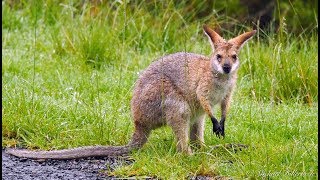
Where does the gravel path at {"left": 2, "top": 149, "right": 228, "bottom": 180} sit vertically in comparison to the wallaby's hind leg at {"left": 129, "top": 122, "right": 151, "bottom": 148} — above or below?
below

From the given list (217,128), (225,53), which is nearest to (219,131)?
(217,128)

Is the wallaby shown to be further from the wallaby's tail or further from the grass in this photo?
the grass

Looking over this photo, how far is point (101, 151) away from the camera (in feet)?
19.4

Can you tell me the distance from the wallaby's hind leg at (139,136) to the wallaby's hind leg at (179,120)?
22 centimetres

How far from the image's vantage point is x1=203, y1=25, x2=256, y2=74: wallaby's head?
6023mm

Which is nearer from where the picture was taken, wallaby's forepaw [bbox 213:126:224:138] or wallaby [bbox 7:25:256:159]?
wallaby [bbox 7:25:256:159]

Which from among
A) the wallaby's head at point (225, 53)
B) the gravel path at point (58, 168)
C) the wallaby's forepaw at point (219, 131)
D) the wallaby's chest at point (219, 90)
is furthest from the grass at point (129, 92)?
the wallaby's head at point (225, 53)

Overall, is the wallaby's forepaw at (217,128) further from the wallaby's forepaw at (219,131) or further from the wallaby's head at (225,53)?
the wallaby's head at (225,53)

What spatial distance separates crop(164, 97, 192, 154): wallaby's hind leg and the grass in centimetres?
10

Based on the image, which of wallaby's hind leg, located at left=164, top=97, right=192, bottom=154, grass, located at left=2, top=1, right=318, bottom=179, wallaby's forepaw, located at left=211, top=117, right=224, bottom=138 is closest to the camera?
grass, located at left=2, top=1, right=318, bottom=179

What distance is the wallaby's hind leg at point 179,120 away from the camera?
5855mm

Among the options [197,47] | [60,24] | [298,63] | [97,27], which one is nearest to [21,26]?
[60,24]

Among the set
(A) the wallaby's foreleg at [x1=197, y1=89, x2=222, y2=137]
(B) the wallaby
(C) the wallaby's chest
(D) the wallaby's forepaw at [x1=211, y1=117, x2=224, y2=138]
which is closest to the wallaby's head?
(B) the wallaby

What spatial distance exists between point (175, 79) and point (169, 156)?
61cm
